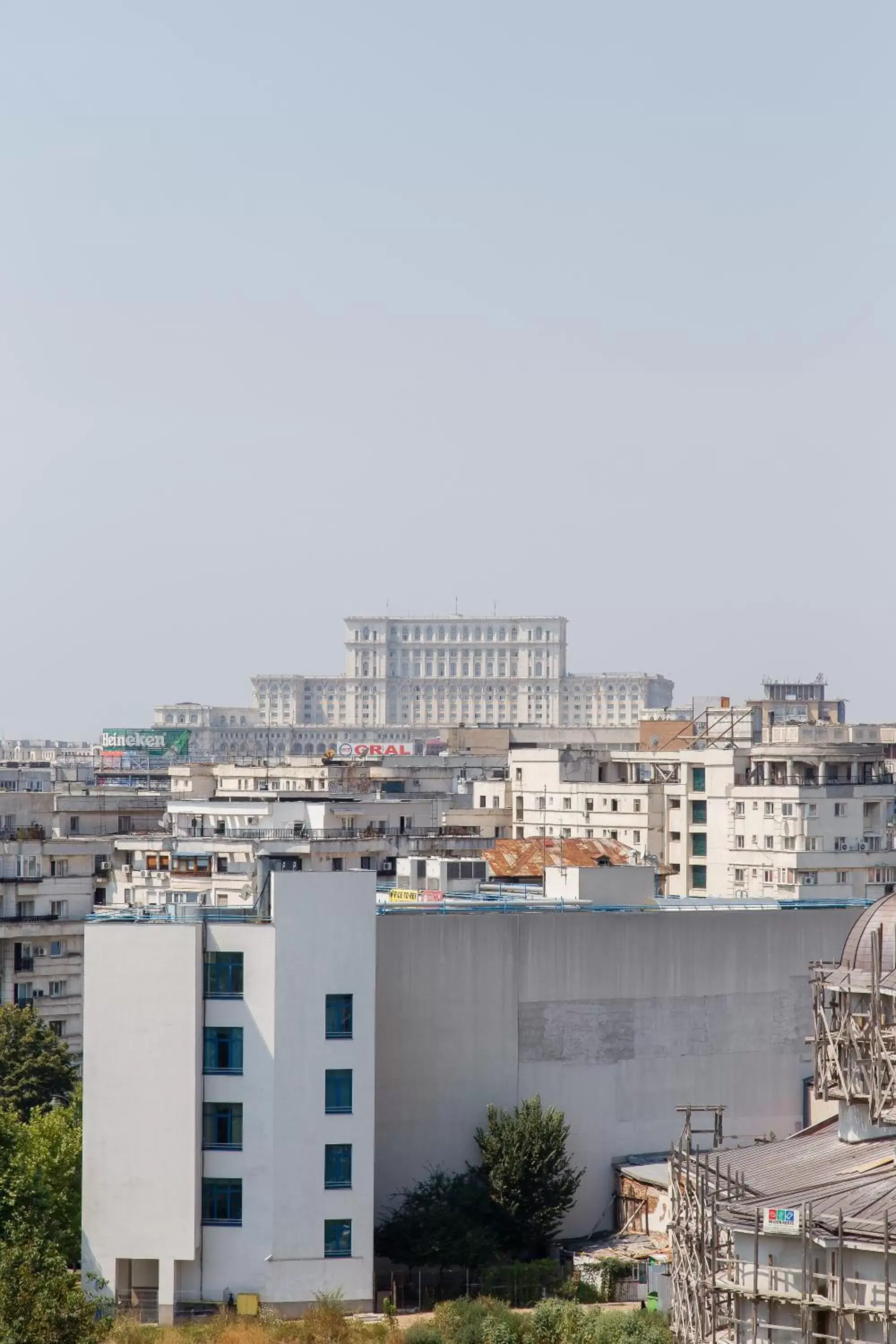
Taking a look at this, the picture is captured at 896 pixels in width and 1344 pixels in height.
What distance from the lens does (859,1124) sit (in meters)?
29.3

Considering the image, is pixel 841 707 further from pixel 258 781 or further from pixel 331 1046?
pixel 331 1046

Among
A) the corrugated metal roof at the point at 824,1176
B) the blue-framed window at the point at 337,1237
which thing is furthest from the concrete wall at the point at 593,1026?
the corrugated metal roof at the point at 824,1176

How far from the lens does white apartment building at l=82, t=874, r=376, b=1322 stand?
118ft

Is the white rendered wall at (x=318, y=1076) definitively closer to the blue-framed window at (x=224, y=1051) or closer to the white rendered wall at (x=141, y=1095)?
the blue-framed window at (x=224, y=1051)

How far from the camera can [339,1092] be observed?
36875 mm

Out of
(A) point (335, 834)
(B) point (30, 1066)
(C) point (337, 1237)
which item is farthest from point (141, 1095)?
(A) point (335, 834)

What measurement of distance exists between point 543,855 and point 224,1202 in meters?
23.9

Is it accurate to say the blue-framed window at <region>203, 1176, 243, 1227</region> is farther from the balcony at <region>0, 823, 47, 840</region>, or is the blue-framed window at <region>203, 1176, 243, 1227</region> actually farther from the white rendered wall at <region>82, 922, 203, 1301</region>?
the balcony at <region>0, 823, 47, 840</region>

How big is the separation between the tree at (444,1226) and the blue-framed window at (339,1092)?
8.17 feet

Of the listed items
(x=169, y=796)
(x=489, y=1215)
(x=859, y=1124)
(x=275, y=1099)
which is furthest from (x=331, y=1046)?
(x=169, y=796)

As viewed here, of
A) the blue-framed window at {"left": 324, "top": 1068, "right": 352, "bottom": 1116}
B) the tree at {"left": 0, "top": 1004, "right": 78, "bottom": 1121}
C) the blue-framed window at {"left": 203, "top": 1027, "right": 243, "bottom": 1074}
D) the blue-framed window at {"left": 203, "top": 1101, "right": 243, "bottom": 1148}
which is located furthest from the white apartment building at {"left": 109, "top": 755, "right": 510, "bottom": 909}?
the tree at {"left": 0, "top": 1004, "right": 78, "bottom": 1121}

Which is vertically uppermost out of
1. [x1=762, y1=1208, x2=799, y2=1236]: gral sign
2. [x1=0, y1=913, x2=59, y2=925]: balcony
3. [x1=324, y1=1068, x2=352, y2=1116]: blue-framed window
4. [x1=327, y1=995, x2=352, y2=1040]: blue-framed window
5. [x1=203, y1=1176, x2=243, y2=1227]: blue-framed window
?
[x1=0, y1=913, x2=59, y2=925]: balcony

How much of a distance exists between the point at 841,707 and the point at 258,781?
36.8 m

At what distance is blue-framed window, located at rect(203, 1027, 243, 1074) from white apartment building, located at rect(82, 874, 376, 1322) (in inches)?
0.9
